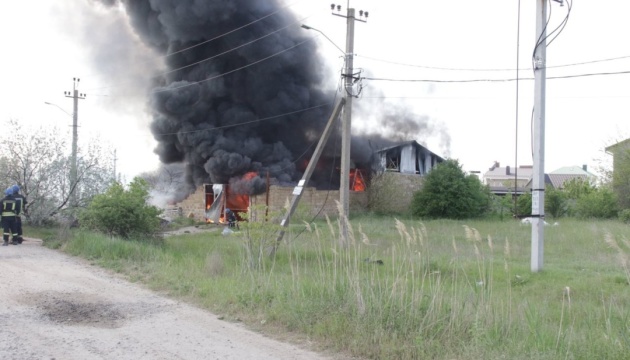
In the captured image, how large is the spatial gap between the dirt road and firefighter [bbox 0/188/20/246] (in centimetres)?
520

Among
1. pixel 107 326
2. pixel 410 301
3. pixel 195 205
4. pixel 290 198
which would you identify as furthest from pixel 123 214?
pixel 195 205

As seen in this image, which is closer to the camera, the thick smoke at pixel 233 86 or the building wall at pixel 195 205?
the thick smoke at pixel 233 86

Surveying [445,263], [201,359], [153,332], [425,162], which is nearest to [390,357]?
[201,359]

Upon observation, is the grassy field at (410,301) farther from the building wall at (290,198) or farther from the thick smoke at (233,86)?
the thick smoke at (233,86)

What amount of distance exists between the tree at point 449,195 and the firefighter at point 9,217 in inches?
904

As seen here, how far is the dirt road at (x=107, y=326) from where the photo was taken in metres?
6.00

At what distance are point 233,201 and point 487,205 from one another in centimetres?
1598

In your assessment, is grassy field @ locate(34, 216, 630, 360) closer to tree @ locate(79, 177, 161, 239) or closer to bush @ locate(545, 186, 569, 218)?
tree @ locate(79, 177, 161, 239)

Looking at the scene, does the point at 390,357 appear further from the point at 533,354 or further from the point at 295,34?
the point at 295,34

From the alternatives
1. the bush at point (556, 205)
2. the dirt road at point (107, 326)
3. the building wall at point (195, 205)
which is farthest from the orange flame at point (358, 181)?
the dirt road at point (107, 326)

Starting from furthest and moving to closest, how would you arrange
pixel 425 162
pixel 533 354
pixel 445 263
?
pixel 425 162
pixel 445 263
pixel 533 354

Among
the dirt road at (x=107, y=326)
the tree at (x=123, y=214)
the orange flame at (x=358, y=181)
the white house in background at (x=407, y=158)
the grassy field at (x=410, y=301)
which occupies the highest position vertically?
the white house in background at (x=407, y=158)

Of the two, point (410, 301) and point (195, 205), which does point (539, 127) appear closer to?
point (410, 301)

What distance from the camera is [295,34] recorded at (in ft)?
107
